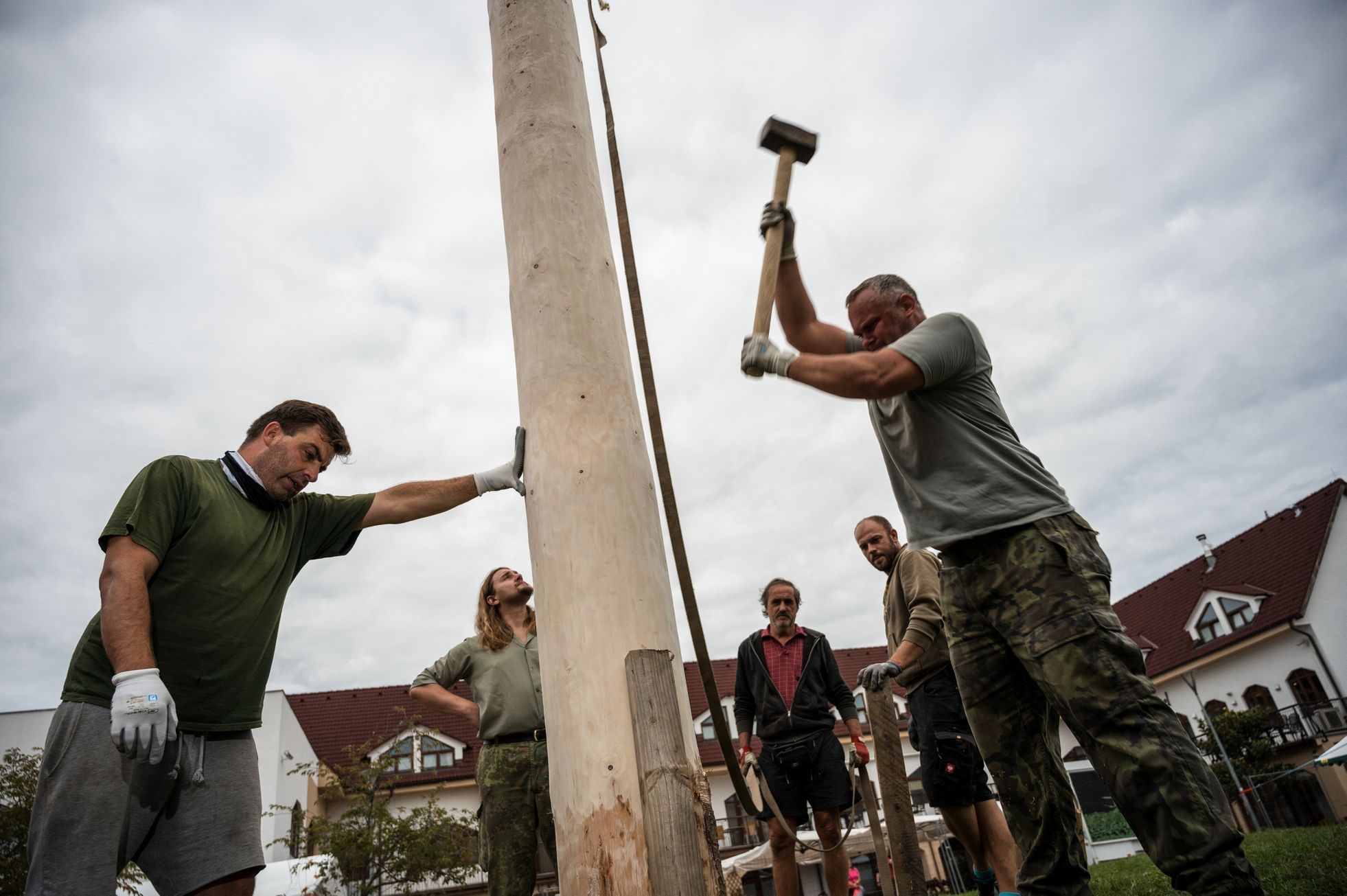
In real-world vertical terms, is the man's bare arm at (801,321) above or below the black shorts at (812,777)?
above

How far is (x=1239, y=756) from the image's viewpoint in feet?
71.4

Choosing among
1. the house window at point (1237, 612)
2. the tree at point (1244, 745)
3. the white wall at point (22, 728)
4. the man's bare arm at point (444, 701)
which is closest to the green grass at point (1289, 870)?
the man's bare arm at point (444, 701)

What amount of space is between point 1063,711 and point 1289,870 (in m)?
3.13

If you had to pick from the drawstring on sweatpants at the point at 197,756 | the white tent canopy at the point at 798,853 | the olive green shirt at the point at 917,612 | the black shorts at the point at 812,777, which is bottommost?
the white tent canopy at the point at 798,853

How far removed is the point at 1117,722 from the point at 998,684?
401 mm

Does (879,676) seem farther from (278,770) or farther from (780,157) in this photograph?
(278,770)

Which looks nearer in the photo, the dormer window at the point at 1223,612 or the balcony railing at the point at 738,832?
the balcony railing at the point at 738,832

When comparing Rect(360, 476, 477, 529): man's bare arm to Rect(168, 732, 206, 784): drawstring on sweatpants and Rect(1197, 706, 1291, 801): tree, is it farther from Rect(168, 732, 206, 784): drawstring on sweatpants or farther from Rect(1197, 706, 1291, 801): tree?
Rect(1197, 706, 1291, 801): tree

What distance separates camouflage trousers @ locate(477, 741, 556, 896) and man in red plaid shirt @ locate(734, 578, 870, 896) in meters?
1.26

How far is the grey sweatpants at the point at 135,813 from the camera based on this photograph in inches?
82.2

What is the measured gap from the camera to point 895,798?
3.82 metres

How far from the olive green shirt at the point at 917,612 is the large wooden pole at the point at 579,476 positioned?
2.28 meters

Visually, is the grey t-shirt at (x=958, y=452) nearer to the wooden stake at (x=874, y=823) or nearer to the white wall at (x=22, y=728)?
the wooden stake at (x=874, y=823)

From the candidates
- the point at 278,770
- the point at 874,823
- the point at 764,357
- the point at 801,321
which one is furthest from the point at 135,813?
the point at 278,770
